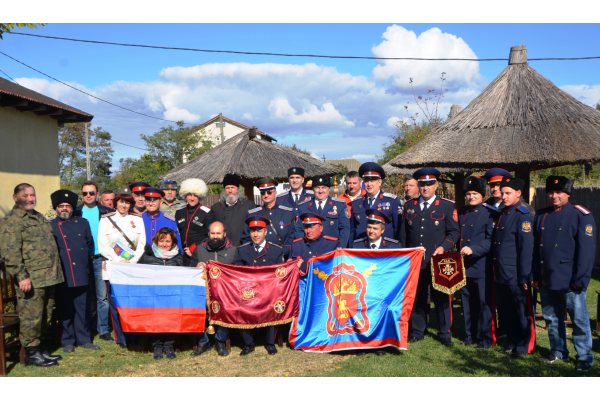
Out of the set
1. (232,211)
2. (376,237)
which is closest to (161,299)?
(232,211)

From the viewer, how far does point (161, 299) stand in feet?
16.6

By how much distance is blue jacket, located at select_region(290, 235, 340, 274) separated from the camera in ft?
17.4

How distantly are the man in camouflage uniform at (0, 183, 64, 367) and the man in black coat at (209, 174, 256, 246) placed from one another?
2.14 metres

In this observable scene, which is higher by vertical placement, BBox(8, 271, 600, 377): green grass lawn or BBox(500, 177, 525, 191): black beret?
BBox(500, 177, 525, 191): black beret

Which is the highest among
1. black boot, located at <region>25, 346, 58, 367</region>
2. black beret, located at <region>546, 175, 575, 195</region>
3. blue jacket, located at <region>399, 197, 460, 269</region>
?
black beret, located at <region>546, 175, 575, 195</region>

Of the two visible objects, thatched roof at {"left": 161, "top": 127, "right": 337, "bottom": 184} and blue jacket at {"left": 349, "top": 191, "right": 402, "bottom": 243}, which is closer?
blue jacket at {"left": 349, "top": 191, "right": 402, "bottom": 243}

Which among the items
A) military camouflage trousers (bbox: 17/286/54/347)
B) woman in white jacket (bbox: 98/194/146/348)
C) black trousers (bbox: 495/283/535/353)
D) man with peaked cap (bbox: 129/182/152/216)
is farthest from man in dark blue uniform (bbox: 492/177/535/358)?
military camouflage trousers (bbox: 17/286/54/347)

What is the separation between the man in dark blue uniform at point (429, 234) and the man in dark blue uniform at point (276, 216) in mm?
1611

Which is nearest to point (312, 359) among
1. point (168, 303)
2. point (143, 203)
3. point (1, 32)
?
point (168, 303)

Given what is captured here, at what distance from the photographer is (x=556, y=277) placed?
4.50 metres

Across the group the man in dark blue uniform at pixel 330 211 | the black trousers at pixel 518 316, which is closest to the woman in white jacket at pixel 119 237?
the man in dark blue uniform at pixel 330 211

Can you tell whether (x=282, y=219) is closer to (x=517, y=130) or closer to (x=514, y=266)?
(x=514, y=266)

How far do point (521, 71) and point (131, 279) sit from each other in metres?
8.08

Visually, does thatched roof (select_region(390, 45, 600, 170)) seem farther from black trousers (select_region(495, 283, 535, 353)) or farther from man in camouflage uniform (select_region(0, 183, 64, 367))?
man in camouflage uniform (select_region(0, 183, 64, 367))
